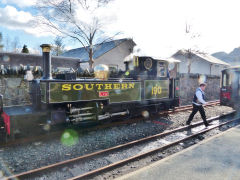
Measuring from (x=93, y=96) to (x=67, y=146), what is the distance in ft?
5.98

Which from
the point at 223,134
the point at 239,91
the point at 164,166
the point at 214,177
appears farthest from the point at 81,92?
the point at 239,91

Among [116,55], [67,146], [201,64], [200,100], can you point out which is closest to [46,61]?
[67,146]

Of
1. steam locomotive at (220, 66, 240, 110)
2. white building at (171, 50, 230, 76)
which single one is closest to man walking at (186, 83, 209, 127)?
steam locomotive at (220, 66, 240, 110)

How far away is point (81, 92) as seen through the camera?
5.74 metres

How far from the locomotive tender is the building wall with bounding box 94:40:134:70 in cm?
1232

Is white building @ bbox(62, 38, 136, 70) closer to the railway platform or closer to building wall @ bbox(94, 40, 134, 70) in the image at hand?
building wall @ bbox(94, 40, 134, 70)

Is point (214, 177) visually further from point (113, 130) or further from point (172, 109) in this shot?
point (172, 109)

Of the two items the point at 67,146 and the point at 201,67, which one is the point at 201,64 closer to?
the point at 201,67

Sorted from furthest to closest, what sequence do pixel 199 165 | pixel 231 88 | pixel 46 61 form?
pixel 231 88, pixel 46 61, pixel 199 165

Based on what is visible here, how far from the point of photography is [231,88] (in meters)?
9.35

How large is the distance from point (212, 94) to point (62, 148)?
59.1 ft

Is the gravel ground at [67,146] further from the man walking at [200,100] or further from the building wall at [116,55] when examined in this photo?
the building wall at [116,55]

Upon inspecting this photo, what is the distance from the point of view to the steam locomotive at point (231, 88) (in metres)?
9.20

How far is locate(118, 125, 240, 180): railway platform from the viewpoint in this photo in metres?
3.41
